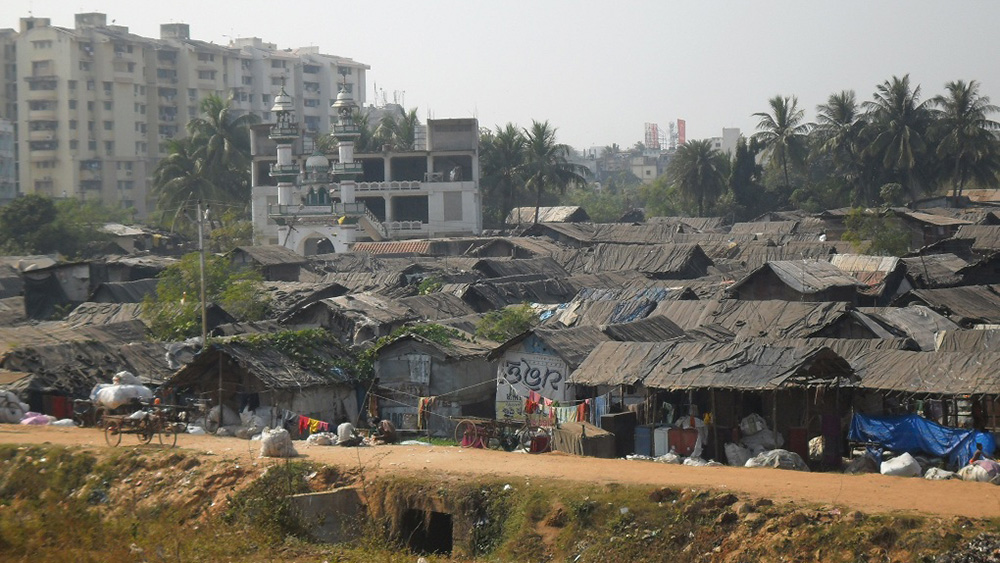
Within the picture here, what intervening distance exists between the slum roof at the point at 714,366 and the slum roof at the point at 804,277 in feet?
41.3

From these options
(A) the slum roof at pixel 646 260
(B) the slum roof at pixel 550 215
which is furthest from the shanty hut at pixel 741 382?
(B) the slum roof at pixel 550 215

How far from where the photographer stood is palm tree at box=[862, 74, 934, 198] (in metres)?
64.3

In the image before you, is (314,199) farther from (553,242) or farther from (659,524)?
(659,524)

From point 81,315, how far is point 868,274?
74.3 feet

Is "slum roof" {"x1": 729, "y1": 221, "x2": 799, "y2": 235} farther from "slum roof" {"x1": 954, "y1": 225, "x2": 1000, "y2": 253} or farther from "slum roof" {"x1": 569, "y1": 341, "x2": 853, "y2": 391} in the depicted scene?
"slum roof" {"x1": 569, "y1": 341, "x2": 853, "y2": 391}

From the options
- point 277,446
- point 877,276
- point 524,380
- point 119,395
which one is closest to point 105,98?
point 877,276

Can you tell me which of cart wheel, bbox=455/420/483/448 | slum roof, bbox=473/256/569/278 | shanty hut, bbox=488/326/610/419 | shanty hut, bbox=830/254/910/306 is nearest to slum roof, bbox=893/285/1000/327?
shanty hut, bbox=830/254/910/306

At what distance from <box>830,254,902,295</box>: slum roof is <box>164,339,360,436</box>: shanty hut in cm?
1837

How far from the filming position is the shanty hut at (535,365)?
24234 mm

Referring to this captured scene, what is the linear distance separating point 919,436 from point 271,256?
1191 inches

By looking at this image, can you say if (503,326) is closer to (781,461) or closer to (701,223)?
(781,461)

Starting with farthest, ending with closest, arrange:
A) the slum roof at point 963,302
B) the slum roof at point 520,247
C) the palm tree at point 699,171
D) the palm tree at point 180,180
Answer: the palm tree at point 699,171, the palm tree at point 180,180, the slum roof at point 520,247, the slum roof at point 963,302

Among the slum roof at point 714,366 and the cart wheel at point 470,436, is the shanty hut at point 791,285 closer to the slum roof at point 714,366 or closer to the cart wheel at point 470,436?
the slum roof at point 714,366

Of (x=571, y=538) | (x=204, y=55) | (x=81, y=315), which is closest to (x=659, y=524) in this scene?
(x=571, y=538)
